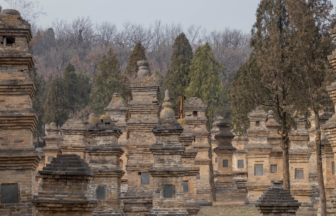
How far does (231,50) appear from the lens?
75312 millimetres

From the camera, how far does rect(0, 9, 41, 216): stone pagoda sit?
13.4 m

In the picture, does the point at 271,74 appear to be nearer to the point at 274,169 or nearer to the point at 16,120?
the point at 274,169

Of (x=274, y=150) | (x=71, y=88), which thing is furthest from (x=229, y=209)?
(x=71, y=88)

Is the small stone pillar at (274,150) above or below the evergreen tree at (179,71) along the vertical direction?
below

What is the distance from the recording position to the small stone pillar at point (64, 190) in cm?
940

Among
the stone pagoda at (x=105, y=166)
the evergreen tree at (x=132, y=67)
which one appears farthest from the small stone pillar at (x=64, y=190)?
the evergreen tree at (x=132, y=67)

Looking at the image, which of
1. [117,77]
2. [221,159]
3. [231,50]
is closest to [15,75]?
[221,159]

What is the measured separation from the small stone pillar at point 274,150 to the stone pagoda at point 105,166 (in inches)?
630

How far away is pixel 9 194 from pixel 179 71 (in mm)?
31429

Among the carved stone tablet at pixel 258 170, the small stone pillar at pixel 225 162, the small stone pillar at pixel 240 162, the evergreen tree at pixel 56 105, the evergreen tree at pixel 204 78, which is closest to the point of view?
the carved stone tablet at pixel 258 170

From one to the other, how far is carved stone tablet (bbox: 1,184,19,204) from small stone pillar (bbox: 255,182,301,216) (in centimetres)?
561

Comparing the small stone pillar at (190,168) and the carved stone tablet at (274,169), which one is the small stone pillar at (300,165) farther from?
the small stone pillar at (190,168)

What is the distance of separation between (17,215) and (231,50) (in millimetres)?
63995

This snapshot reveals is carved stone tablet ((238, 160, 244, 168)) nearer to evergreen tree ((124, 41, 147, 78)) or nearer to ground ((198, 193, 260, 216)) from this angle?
ground ((198, 193, 260, 216))
